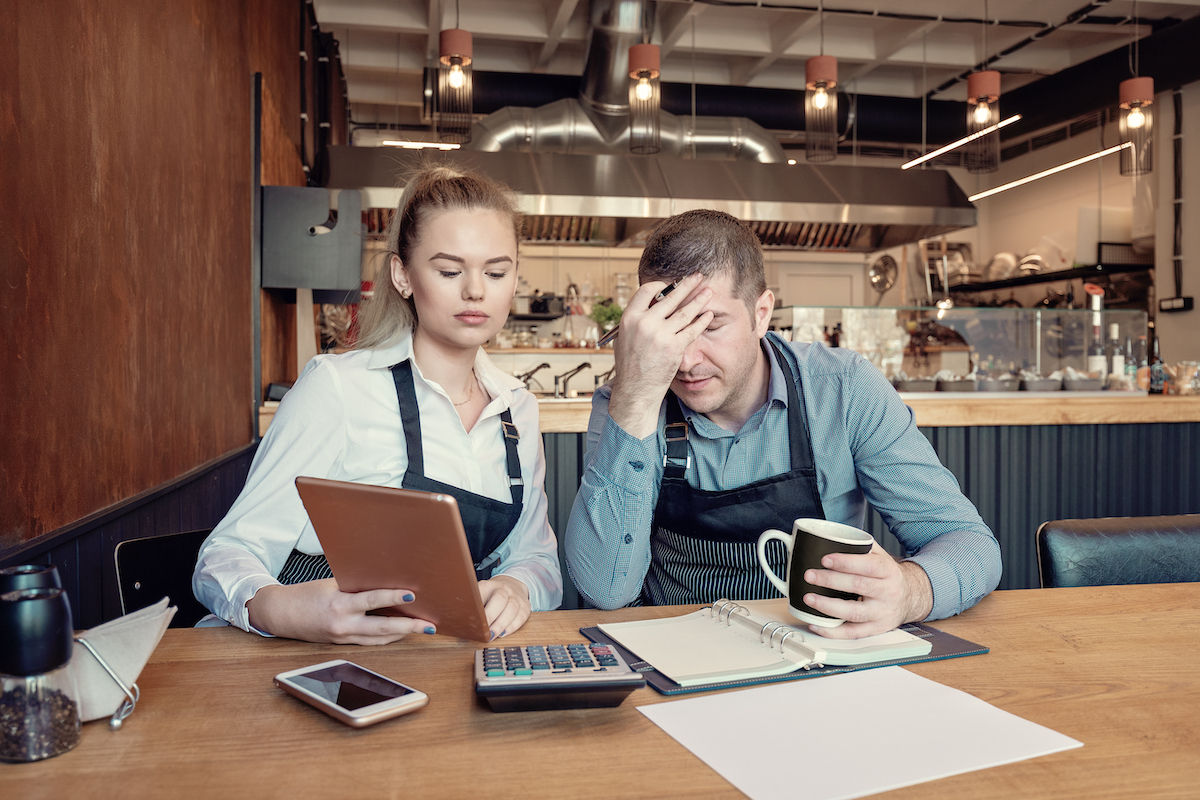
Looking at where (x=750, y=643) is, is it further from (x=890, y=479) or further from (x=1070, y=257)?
(x=1070, y=257)

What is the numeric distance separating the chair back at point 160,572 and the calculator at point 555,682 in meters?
0.72

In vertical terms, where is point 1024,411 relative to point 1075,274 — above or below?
below

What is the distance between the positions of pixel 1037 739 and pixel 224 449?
235 cm

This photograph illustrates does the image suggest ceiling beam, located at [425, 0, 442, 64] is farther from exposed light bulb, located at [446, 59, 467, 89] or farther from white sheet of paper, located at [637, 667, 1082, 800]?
white sheet of paper, located at [637, 667, 1082, 800]

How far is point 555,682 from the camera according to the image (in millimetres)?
750

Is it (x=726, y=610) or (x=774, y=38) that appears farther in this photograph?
(x=774, y=38)

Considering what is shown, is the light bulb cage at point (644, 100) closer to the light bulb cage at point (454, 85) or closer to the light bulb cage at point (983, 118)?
the light bulb cage at point (454, 85)

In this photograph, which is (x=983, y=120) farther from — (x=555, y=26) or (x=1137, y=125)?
(x=555, y=26)

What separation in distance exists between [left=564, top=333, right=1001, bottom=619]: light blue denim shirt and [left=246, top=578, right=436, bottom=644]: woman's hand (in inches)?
15.4

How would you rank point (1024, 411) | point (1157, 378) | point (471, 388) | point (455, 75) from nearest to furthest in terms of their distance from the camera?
point (471, 388)
point (1024, 411)
point (1157, 378)
point (455, 75)

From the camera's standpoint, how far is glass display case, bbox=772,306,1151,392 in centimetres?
407

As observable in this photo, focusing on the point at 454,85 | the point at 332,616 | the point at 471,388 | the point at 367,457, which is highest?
the point at 454,85

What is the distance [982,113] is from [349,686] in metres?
5.10

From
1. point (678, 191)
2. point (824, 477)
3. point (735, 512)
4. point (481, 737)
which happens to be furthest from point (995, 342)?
point (481, 737)
